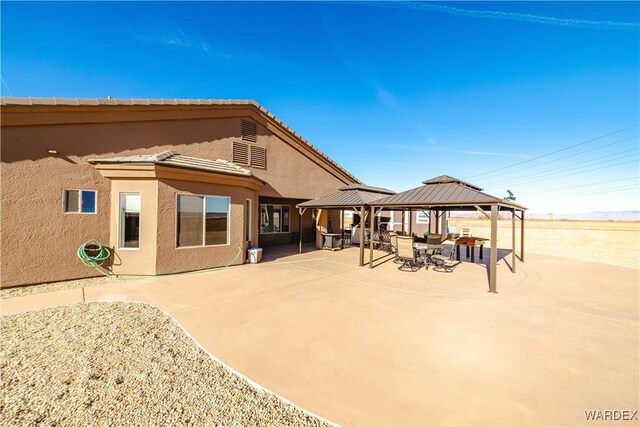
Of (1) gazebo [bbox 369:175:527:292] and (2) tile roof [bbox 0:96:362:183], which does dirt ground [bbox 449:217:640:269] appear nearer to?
(1) gazebo [bbox 369:175:527:292]

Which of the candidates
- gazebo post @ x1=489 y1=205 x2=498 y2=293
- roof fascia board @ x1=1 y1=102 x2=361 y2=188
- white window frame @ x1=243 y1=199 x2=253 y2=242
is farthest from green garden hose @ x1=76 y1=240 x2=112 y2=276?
gazebo post @ x1=489 y1=205 x2=498 y2=293

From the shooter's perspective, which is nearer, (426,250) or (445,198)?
(445,198)

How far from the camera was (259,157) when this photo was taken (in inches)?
500

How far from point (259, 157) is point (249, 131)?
4.40 feet

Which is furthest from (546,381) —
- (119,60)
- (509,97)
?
(509,97)

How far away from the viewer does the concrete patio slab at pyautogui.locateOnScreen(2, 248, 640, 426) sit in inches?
110

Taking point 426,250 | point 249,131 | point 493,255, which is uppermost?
point 249,131

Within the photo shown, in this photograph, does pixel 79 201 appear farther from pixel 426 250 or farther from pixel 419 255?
pixel 426 250

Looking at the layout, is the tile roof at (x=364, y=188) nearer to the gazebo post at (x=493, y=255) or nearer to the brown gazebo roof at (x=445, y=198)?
the brown gazebo roof at (x=445, y=198)

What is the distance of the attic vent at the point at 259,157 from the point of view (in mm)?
12492

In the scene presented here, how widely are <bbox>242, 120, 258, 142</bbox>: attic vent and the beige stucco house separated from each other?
151 cm

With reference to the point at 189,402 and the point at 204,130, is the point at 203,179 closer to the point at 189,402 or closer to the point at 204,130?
→ the point at 204,130

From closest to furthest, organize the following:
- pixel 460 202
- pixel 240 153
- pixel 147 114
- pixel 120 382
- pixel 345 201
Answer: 1. pixel 120 382
2. pixel 460 202
3. pixel 147 114
4. pixel 345 201
5. pixel 240 153

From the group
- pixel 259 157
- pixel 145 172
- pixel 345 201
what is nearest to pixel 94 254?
pixel 145 172
